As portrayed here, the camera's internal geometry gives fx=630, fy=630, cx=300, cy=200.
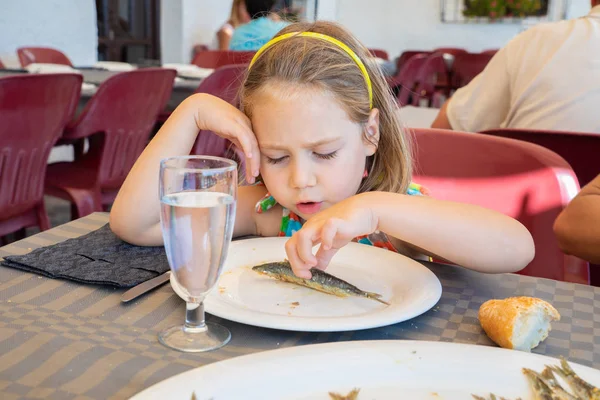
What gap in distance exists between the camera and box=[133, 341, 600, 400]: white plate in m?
0.57

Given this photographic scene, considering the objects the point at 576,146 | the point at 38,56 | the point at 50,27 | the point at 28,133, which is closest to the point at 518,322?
the point at 576,146

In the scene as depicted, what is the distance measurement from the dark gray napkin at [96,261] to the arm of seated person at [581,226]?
791 millimetres

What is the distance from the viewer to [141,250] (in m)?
1.05

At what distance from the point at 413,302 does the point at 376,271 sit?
0.62ft

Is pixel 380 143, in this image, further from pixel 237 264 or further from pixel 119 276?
pixel 119 276

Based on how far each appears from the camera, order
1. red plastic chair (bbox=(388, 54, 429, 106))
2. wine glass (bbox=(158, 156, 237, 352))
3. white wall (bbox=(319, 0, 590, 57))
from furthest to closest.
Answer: white wall (bbox=(319, 0, 590, 57)) < red plastic chair (bbox=(388, 54, 429, 106)) < wine glass (bbox=(158, 156, 237, 352))

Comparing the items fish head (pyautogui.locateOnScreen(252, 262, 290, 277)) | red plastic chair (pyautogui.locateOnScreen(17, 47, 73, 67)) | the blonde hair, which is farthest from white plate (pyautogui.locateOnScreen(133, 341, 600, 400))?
red plastic chair (pyautogui.locateOnScreen(17, 47, 73, 67))

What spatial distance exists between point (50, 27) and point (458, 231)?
228 inches

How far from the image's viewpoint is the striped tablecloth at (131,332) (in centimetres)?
62

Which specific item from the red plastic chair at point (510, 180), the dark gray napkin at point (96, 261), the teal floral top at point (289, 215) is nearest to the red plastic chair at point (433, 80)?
the red plastic chair at point (510, 180)

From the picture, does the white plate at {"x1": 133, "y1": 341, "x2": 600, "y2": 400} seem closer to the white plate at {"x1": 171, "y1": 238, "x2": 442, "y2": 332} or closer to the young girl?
the white plate at {"x1": 171, "y1": 238, "x2": 442, "y2": 332}

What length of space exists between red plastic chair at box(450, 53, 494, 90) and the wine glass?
26.2 ft

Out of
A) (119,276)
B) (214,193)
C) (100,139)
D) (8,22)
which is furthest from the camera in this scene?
(8,22)

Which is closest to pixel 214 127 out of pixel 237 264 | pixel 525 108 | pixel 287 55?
pixel 287 55
